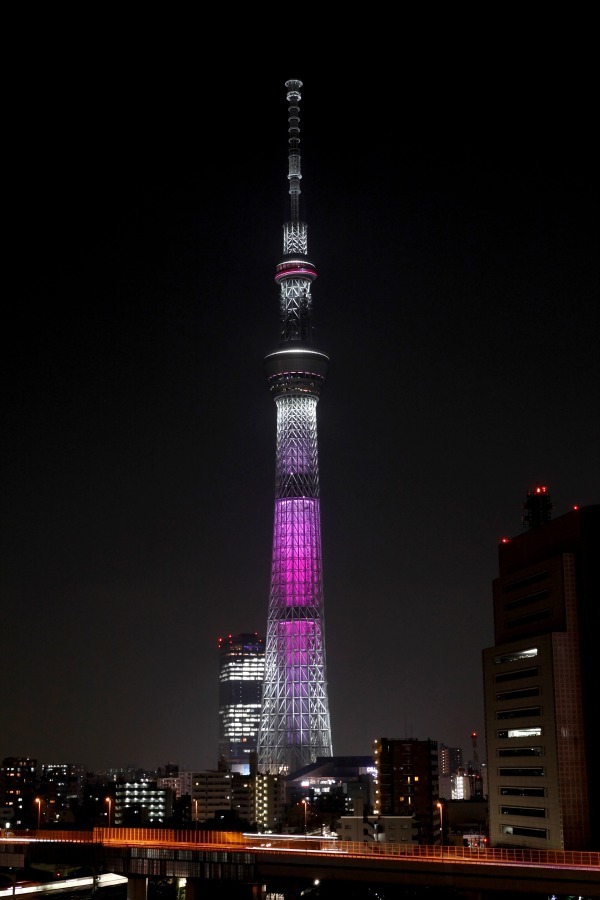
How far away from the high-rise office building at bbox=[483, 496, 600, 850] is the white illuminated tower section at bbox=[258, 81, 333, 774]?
61398 millimetres

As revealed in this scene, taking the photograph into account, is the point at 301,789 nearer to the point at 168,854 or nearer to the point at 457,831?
the point at 457,831

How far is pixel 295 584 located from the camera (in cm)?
13775

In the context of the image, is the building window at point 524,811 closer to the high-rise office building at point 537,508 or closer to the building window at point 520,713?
the building window at point 520,713

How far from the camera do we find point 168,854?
193ft

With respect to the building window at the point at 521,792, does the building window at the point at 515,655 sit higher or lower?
higher

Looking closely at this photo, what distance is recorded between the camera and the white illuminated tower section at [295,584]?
136m

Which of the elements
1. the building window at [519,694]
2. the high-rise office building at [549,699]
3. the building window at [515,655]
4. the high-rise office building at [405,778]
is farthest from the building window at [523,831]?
the high-rise office building at [405,778]

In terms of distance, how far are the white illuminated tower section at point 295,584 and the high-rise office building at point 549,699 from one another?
61398 mm

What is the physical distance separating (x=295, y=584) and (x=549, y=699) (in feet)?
234

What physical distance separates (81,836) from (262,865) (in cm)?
1955

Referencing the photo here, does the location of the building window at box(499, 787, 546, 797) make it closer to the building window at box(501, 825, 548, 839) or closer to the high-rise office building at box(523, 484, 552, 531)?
the building window at box(501, 825, 548, 839)

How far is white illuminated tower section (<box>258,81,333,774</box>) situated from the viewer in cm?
13650

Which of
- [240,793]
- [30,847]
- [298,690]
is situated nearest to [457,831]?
[298,690]

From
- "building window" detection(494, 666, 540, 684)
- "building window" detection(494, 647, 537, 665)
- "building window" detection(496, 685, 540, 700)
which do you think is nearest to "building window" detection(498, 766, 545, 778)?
"building window" detection(496, 685, 540, 700)
